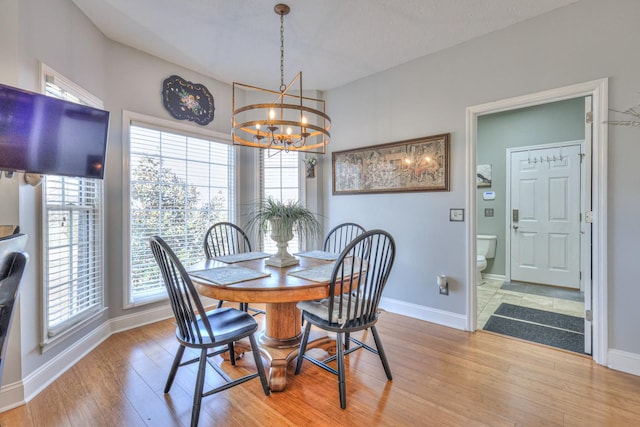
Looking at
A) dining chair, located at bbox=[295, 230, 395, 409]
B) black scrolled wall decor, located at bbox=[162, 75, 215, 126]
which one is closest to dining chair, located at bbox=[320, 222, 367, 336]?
dining chair, located at bbox=[295, 230, 395, 409]

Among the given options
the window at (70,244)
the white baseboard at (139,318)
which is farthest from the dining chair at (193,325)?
the white baseboard at (139,318)

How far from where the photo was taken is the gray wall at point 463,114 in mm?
2084

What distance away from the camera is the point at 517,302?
359cm

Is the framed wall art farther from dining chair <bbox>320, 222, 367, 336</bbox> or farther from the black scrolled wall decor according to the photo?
the black scrolled wall decor

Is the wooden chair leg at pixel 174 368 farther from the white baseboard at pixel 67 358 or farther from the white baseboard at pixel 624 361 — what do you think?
the white baseboard at pixel 624 361

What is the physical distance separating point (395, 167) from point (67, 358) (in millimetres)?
3250

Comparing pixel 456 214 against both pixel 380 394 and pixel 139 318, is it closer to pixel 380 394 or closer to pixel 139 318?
pixel 380 394

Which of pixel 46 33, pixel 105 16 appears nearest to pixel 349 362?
pixel 46 33

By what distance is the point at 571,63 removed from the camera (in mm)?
2268

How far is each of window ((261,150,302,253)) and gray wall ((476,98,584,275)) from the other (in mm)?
2806

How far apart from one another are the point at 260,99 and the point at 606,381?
4168 mm

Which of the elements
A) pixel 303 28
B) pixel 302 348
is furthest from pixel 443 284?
pixel 303 28

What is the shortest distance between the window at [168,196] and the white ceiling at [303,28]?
84 cm

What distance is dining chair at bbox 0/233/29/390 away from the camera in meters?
0.98
